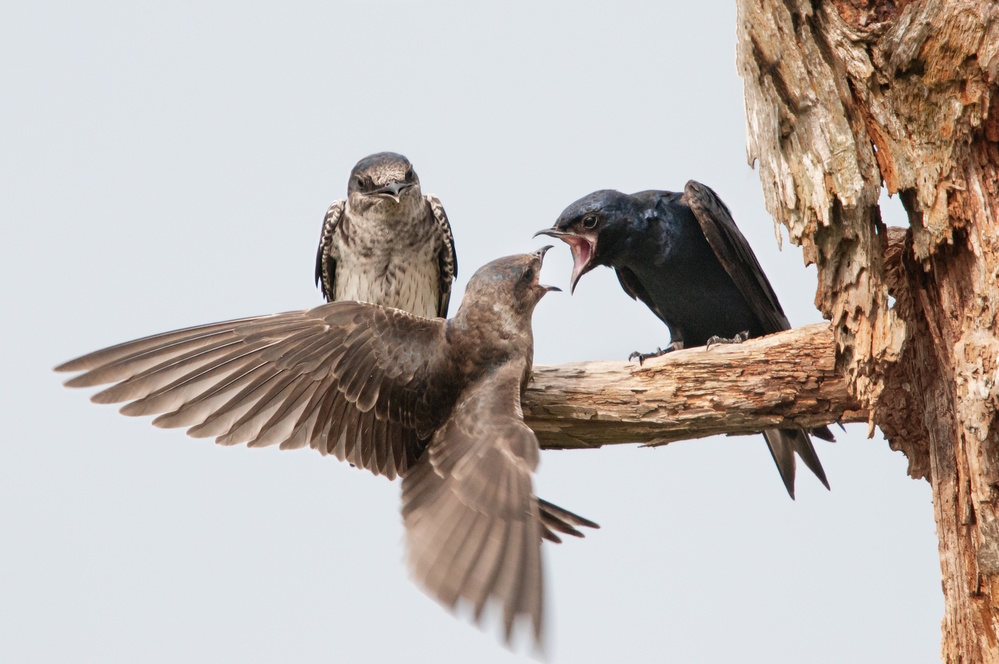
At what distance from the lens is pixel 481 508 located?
308cm

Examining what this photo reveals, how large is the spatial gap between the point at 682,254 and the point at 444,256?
2146 millimetres

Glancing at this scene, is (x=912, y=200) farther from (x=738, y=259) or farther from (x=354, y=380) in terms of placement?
(x=354, y=380)

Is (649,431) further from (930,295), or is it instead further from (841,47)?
(841,47)

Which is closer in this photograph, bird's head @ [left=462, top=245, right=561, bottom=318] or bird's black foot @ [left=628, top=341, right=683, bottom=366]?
bird's head @ [left=462, top=245, right=561, bottom=318]

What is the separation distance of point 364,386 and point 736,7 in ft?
6.40

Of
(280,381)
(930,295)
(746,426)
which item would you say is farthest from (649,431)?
(280,381)

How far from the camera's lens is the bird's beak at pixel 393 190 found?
20.5ft

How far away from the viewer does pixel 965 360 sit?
325 centimetres

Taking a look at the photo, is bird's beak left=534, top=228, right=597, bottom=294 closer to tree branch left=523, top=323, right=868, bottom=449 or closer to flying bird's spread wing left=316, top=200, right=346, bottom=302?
tree branch left=523, top=323, right=868, bottom=449

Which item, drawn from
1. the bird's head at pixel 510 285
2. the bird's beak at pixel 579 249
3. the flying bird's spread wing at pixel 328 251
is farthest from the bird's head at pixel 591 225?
the flying bird's spread wing at pixel 328 251

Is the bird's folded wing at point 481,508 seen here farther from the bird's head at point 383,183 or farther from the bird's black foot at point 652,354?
the bird's head at point 383,183

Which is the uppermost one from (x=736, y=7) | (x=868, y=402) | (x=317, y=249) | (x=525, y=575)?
(x=317, y=249)

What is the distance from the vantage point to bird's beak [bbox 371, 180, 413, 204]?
20.5ft

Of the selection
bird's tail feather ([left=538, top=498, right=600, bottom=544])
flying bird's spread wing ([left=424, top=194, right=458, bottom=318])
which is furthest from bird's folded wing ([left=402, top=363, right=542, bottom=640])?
flying bird's spread wing ([left=424, top=194, right=458, bottom=318])
